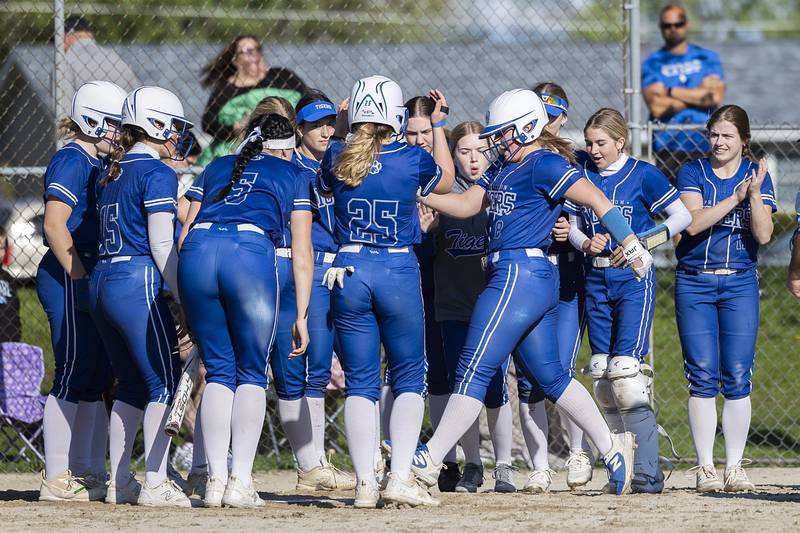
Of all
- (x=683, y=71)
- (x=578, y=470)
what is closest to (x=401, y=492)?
(x=578, y=470)

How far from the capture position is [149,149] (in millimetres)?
6043

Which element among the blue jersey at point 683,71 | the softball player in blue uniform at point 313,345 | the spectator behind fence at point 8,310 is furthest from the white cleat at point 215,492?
the blue jersey at point 683,71

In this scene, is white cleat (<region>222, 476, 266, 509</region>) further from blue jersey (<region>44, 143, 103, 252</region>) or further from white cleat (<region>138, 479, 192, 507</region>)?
blue jersey (<region>44, 143, 103, 252</region>)

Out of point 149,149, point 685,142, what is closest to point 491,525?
point 149,149

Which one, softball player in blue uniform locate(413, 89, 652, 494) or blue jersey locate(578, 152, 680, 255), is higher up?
blue jersey locate(578, 152, 680, 255)

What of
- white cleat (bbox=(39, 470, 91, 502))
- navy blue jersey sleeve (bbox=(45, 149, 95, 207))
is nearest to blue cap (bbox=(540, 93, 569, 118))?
navy blue jersey sleeve (bbox=(45, 149, 95, 207))

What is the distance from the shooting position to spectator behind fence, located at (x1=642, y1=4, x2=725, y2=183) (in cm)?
1034

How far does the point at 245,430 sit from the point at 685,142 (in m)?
5.00

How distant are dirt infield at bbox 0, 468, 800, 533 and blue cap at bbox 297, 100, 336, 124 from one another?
6.59 ft

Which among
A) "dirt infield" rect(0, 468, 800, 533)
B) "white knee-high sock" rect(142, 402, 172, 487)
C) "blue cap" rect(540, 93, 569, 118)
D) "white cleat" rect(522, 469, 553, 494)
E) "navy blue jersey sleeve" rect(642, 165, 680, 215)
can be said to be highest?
"blue cap" rect(540, 93, 569, 118)

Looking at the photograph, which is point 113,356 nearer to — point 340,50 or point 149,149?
point 149,149

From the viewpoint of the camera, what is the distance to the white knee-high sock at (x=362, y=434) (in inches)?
231

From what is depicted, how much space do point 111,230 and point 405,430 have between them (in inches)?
65.9

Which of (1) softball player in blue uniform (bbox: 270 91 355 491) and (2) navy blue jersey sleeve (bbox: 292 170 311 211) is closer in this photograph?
(2) navy blue jersey sleeve (bbox: 292 170 311 211)
